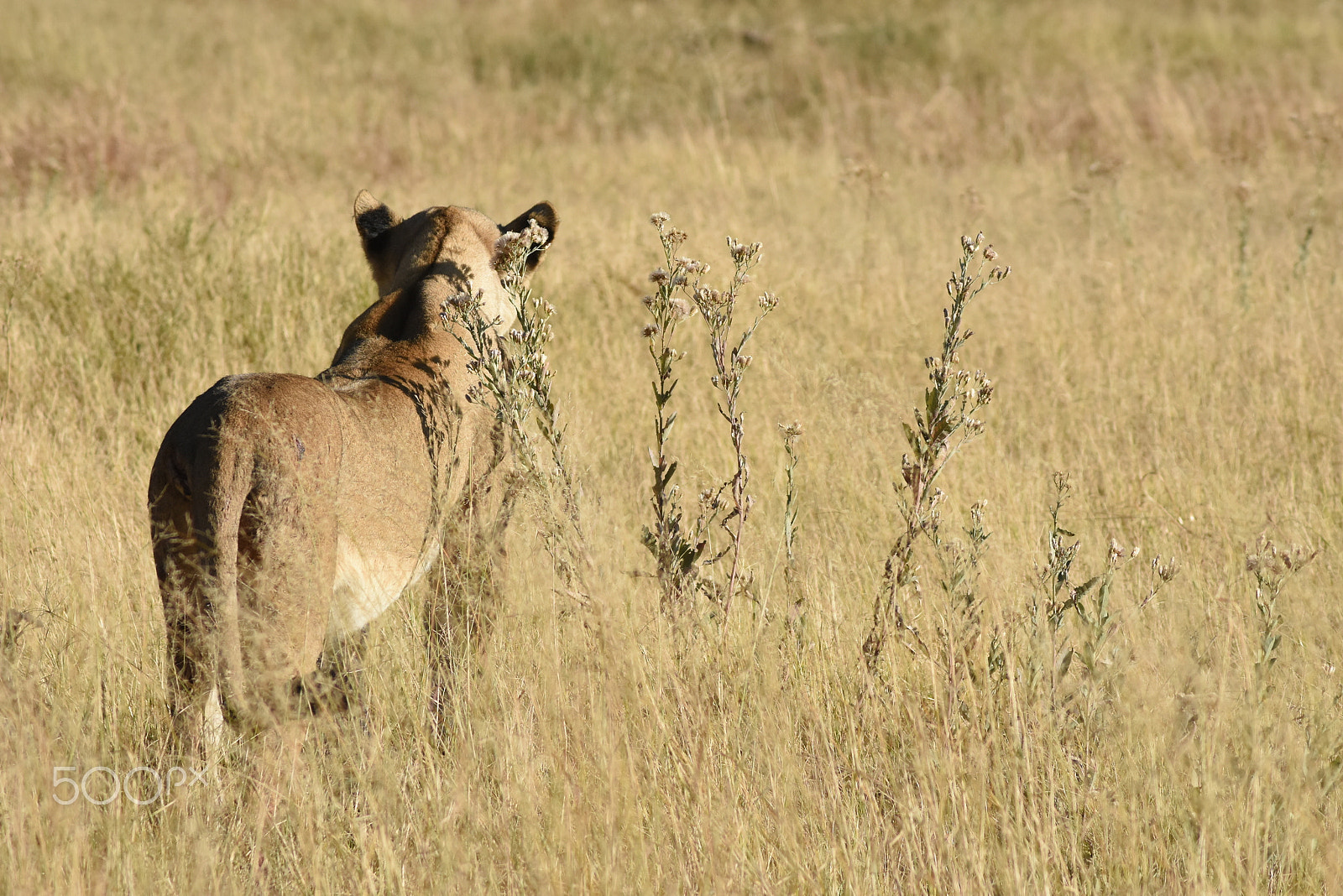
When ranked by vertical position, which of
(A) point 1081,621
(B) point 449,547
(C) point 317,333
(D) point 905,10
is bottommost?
(A) point 1081,621

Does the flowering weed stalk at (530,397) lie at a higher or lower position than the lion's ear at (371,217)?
lower

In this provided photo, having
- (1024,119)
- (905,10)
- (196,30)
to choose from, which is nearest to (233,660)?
(1024,119)

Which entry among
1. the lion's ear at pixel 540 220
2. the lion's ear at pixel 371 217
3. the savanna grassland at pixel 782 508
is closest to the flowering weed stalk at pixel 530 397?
the savanna grassland at pixel 782 508

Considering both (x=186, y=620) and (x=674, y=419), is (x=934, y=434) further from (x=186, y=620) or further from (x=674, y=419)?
(x=186, y=620)

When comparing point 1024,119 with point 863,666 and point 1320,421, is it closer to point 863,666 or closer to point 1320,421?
point 1320,421

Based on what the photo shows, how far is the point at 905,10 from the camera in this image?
17.3 m

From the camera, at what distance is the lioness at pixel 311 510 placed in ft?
8.42

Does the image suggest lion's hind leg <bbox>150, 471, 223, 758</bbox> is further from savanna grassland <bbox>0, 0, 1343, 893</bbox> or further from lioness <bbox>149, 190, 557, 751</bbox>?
savanna grassland <bbox>0, 0, 1343, 893</bbox>

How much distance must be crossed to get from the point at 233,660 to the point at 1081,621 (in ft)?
7.57

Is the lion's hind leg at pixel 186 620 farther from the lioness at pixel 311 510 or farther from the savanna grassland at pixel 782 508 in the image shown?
the savanna grassland at pixel 782 508

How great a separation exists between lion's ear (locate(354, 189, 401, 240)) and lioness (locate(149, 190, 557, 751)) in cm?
63

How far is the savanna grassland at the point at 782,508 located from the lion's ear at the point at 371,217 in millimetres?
1160

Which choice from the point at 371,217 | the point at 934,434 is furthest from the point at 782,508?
the point at 371,217

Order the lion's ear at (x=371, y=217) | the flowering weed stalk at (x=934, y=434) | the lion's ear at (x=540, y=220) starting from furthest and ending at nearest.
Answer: the lion's ear at (x=371, y=217), the lion's ear at (x=540, y=220), the flowering weed stalk at (x=934, y=434)
